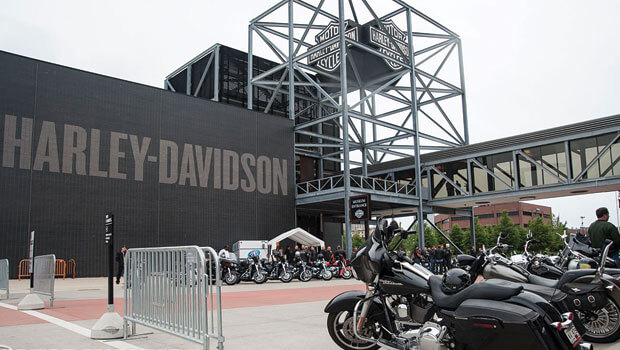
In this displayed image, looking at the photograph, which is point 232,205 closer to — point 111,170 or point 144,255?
point 111,170

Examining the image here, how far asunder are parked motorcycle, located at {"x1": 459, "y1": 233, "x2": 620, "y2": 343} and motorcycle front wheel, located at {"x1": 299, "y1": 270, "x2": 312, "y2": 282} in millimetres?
15439

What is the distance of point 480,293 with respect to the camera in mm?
4105

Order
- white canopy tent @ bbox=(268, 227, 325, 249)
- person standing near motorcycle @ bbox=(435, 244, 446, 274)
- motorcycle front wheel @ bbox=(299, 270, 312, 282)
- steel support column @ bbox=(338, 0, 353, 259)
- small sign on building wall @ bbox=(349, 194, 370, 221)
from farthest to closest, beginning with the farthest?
steel support column @ bbox=(338, 0, 353, 259)
white canopy tent @ bbox=(268, 227, 325, 249)
person standing near motorcycle @ bbox=(435, 244, 446, 274)
motorcycle front wheel @ bbox=(299, 270, 312, 282)
small sign on building wall @ bbox=(349, 194, 370, 221)

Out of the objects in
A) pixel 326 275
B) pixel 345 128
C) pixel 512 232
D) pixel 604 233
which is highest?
pixel 345 128

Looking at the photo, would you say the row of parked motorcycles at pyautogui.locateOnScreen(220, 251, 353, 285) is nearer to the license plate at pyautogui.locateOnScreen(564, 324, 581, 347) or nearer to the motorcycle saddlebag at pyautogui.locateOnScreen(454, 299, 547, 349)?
the motorcycle saddlebag at pyautogui.locateOnScreen(454, 299, 547, 349)

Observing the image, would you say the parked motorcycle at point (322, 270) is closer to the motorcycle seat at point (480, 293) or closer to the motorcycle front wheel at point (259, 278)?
the motorcycle front wheel at point (259, 278)

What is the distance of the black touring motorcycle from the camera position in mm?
3754

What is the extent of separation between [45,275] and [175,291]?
6.92 meters

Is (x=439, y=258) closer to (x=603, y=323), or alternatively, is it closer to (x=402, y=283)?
(x=603, y=323)

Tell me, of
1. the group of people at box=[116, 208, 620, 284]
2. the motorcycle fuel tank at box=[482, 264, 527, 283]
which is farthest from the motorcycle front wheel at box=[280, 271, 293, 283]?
the motorcycle fuel tank at box=[482, 264, 527, 283]

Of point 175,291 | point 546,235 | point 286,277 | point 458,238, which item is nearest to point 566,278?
point 175,291

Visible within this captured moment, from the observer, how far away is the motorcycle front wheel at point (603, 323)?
6.11 metres

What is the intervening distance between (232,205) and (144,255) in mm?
21780

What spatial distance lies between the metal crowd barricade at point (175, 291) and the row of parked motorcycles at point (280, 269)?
459 inches
